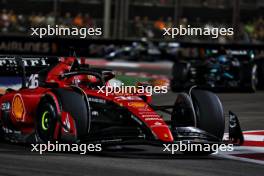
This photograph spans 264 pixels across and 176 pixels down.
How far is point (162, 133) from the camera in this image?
8.70m

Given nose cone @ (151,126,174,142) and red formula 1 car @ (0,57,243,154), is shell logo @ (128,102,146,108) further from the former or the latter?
nose cone @ (151,126,174,142)

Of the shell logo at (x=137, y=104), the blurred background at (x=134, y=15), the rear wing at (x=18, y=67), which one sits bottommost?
the shell logo at (x=137, y=104)

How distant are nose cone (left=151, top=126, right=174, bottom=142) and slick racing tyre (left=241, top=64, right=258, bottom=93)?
37.7 feet

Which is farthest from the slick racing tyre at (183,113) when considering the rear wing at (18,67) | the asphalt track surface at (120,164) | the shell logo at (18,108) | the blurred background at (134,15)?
the blurred background at (134,15)

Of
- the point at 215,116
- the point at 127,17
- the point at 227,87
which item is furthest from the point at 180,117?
the point at 127,17

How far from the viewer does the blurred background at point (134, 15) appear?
30.9 meters

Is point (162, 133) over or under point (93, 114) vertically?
under

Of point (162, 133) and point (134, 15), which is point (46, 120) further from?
point (134, 15)

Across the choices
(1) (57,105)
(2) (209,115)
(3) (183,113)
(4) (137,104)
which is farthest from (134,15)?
(1) (57,105)

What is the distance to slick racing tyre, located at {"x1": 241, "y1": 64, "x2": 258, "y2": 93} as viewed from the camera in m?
20.0

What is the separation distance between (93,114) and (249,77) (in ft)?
36.5

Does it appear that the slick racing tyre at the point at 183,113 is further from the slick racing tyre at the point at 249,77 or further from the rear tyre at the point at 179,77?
the slick racing tyre at the point at 249,77

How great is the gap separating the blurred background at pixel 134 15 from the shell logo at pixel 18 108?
20.6 m

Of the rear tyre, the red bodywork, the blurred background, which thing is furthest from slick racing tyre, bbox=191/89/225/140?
the blurred background
